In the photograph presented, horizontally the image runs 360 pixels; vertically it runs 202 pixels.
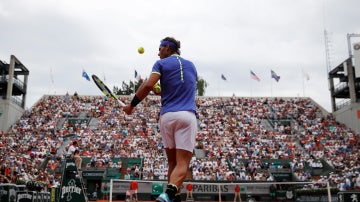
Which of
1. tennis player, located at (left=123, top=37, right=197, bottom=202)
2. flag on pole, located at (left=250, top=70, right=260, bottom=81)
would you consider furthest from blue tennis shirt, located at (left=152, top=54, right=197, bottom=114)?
flag on pole, located at (left=250, top=70, right=260, bottom=81)

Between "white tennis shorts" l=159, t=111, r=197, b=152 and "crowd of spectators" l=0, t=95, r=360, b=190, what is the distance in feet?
56.7

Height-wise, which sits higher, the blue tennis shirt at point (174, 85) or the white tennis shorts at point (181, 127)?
the blue tennis shirt at point (174, 85)

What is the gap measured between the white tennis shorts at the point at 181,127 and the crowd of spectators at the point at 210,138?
1730cm

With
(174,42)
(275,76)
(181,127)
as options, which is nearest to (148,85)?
(181,127)

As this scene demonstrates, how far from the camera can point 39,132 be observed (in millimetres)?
35531

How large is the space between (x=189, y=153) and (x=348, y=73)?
3984 cm

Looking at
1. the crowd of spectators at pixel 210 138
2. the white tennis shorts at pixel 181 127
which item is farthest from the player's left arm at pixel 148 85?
the crowd of spectators at pixel 210 138

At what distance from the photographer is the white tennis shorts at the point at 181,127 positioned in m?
4.42

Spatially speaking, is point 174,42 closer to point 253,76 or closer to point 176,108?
point 176,108

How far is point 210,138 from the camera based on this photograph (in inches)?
1353

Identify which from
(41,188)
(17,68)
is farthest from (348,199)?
(17,68)

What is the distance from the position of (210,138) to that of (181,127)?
30200 millimetres

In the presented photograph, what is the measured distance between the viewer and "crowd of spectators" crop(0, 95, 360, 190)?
27.9 m

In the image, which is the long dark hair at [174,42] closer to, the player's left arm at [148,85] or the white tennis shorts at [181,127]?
the player's left arm at [148,85]
